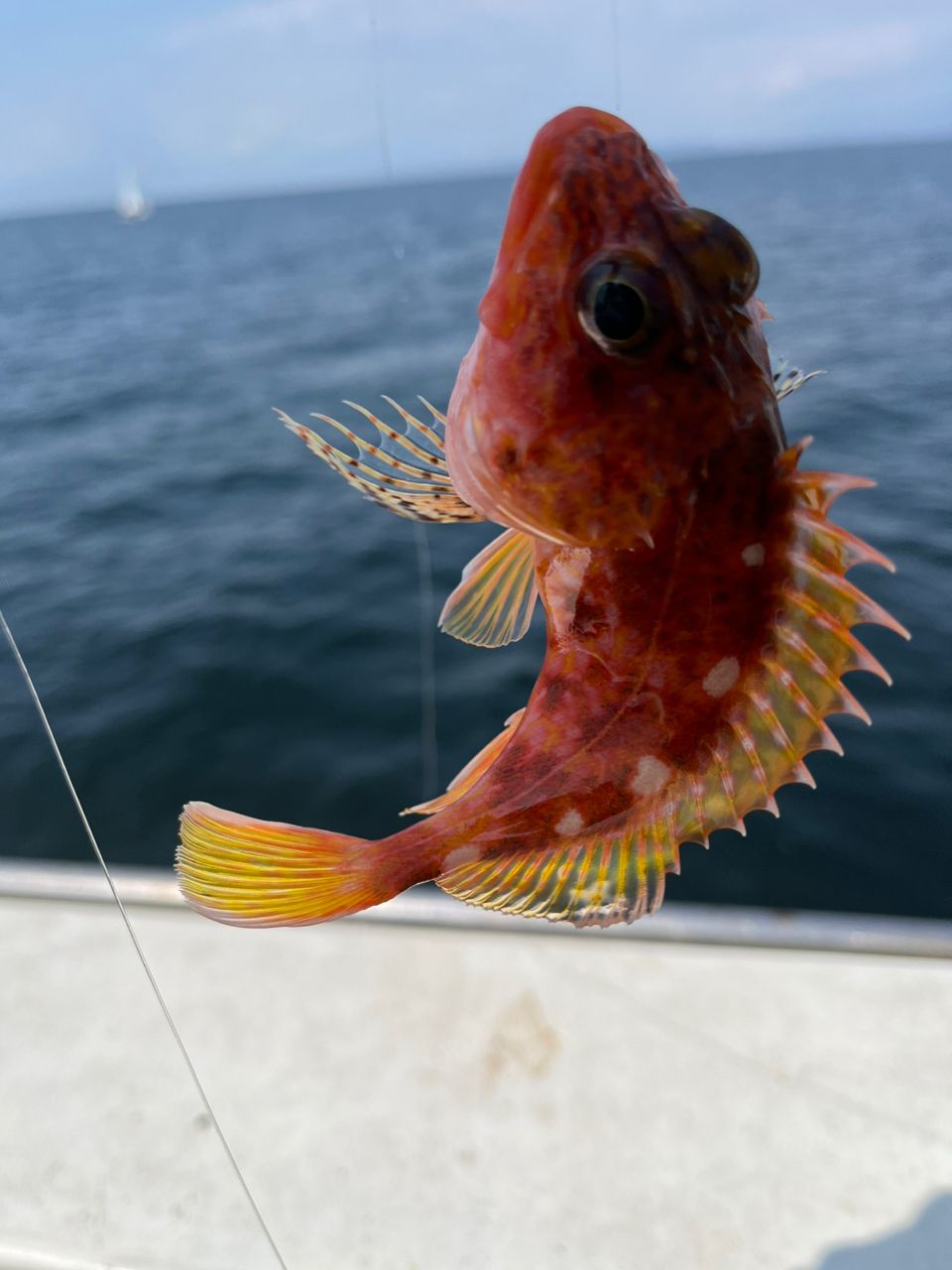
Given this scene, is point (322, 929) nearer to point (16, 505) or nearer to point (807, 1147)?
point (807, 1147)

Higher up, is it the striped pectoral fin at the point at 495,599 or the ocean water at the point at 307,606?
the striped pectoral fin at the point at 495,599

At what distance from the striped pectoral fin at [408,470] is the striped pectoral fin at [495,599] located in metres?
0.12

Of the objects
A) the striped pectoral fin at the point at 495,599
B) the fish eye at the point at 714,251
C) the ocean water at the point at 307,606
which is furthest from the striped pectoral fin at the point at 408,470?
the ocean water at the point at 307,606

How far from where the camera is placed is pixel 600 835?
1257 mm

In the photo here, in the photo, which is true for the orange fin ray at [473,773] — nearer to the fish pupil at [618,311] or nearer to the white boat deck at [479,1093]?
the fish pupil at [618,311]

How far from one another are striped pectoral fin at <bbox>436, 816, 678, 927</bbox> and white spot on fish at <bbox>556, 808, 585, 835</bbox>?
0.02m

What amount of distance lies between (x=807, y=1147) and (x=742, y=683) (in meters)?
3.17

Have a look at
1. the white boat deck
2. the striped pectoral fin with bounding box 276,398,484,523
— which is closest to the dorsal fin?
the striped pectoral fin with bounding box 276,398,484,523

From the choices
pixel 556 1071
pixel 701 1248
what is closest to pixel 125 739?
pixel 556 1071

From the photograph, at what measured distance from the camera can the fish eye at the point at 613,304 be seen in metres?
1.06

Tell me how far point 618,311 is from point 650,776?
0.57 metres

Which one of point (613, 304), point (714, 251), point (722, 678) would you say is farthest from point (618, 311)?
point (722, 678)

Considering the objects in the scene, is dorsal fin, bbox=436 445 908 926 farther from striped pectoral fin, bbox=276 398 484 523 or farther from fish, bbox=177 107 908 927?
striped pectoral fin, bbox=276 398 484 523

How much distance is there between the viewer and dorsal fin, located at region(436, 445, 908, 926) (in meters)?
1.12
